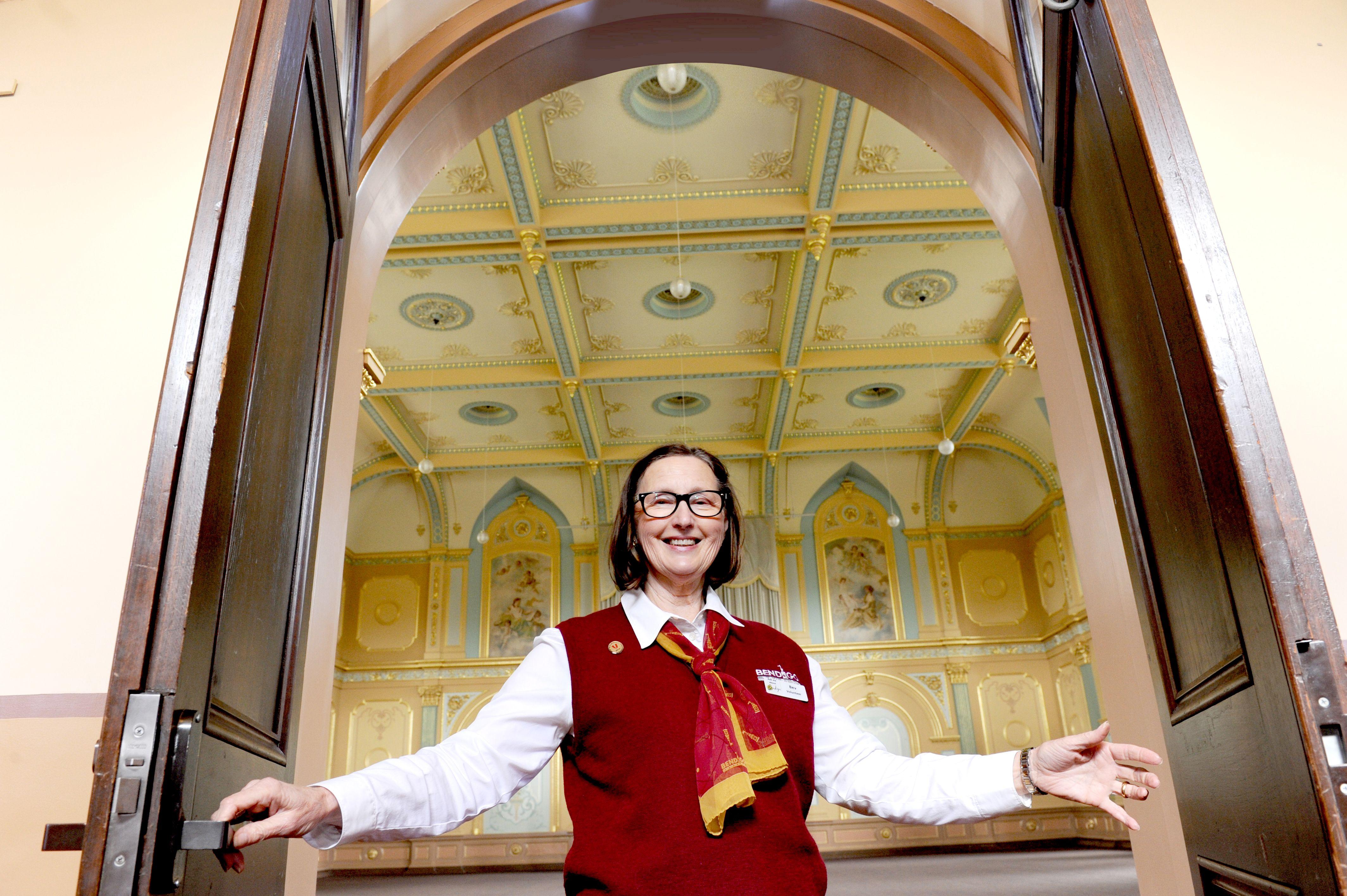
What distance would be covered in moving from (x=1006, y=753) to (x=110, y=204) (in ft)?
7.58

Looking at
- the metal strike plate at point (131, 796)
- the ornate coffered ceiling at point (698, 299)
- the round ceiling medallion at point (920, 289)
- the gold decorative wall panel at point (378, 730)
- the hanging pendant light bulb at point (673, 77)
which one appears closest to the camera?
the metal strike plate at point (131, 796)

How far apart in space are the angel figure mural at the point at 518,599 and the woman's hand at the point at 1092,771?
1308 centimetres

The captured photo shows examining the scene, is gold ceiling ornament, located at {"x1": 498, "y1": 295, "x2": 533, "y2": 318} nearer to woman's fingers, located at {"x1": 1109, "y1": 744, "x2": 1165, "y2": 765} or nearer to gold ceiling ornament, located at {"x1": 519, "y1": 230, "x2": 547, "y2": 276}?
gold ceiling ornament, located at {"x1": 519, "y1": 230, "x2": 547, "y2": 276}

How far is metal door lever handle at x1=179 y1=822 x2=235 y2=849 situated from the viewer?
116 cm

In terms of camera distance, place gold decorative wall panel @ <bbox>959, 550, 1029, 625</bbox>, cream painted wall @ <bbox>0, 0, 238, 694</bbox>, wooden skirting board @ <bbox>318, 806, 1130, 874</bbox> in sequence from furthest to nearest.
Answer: gold decorative wall panel @ <bbox>959, 550, 1029, 625</bbox>, wooden skirting board @ <bbox>318, 806, 1130, 874</bbox>, cream painted wall @ <bbox>0, 0, 238, 694</bbox>

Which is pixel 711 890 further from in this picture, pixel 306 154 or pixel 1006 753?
pixel 306 154

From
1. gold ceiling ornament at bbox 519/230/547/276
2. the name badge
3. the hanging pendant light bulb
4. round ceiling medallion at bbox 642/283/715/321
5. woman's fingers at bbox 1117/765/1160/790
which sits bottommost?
woman's fingers at bbox 1117/765/1160/790

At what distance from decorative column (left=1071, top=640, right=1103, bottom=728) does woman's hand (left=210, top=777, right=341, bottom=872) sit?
1219 centimetres

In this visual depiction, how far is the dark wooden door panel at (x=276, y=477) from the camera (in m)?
1.53

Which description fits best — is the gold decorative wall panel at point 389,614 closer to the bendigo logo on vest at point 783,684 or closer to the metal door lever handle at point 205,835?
the bendigo logo on vest at point 783,684

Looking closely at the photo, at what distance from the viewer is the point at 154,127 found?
2393 mm

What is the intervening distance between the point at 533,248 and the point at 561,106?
149 centimetres

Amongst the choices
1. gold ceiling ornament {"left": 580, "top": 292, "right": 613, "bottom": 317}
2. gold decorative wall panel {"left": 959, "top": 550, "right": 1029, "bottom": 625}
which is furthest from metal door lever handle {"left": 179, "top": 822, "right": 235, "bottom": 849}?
gold decorative wall panel {"left": 959, "top": 550, "right": 1029, "bottom": 625}

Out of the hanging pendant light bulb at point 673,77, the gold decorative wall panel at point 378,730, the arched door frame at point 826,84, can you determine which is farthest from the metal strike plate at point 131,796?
the gold decorative wall panel at point 378,730
